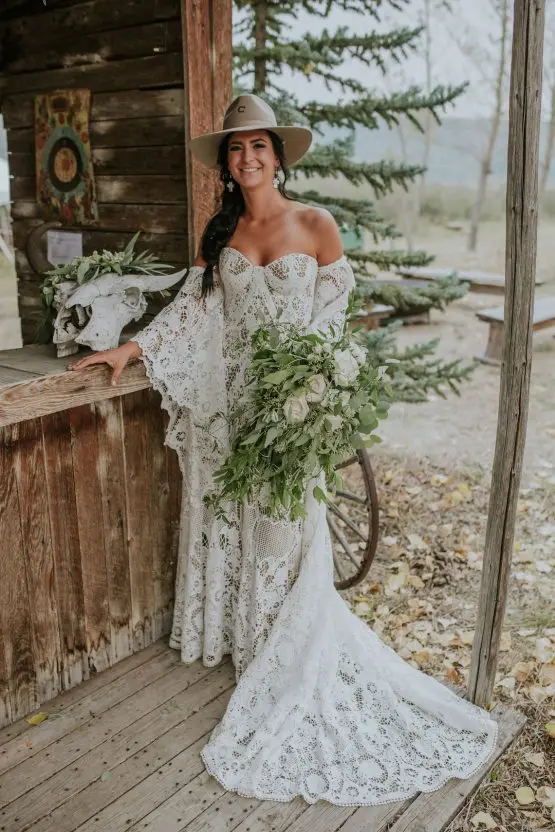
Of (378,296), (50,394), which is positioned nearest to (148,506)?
(50,394)

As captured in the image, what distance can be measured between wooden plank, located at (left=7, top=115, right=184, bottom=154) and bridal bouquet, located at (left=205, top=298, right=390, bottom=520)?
1.27 m

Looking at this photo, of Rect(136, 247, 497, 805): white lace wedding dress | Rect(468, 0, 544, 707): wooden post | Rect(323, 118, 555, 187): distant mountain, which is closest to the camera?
Rect(468, 0, 544, 707): wooden post

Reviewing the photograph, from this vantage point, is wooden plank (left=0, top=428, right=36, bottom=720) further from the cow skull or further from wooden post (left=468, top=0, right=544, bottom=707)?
wooden post (left=468, top=0, right=544, bottom=707)

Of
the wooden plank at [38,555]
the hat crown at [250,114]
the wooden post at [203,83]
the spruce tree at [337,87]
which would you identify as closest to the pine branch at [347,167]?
the spruce tree at [337,87]

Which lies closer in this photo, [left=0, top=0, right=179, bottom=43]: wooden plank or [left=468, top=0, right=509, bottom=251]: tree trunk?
[left=0, top=0, right=179, bottom=43]: wooden plank

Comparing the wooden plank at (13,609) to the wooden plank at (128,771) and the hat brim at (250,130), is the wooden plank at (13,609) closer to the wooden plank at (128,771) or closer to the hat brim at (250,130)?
the wooden plank at (128,771)

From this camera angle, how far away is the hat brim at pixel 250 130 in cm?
262

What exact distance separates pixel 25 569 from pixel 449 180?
20.0 meters

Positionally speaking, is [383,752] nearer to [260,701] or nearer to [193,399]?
[260,701]

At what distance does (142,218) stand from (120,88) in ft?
2.04

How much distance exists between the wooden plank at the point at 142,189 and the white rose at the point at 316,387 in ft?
4.69

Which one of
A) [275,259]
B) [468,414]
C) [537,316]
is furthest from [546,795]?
[537,316]

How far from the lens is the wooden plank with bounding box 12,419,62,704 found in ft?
8.59

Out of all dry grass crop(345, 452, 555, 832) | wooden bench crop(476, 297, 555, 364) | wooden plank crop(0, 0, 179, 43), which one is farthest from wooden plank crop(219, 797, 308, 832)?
wooden bench crop(476, 297, 555, 364)
